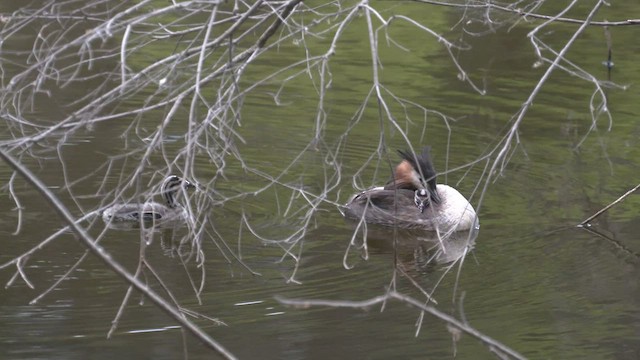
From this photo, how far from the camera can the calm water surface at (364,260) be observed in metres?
7.84

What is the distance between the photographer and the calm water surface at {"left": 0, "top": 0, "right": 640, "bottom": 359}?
309 inches

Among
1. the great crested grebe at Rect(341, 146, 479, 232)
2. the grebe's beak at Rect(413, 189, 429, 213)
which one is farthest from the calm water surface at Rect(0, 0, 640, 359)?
the grebe's beak at Rect(413, 189, 429, 213)

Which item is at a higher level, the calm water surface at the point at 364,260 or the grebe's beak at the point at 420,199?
the calm water surface at the point at 364,260

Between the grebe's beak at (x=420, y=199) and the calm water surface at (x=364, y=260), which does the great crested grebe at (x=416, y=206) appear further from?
the calm water surface at (x=364, y=260)

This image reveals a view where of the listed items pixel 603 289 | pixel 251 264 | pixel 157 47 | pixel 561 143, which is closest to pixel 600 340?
pixel 603 289

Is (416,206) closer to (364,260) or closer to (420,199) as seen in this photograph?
(420,199)

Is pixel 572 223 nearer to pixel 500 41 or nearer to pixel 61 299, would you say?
pixel 61 299

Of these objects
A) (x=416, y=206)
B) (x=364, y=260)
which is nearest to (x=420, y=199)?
(x=416, y=206)

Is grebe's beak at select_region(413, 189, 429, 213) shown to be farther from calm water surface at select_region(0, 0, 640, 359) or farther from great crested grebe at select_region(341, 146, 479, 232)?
calm water surface at select_region(0, 0, 640, 359)

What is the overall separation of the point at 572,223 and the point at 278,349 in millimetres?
3922

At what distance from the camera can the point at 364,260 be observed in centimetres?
980

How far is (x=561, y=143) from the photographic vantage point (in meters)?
13.5

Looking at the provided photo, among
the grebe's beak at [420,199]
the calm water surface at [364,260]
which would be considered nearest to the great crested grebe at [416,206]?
the grebe's beak at [420,199]

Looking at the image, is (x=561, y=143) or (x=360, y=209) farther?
(x=561, y=143)
